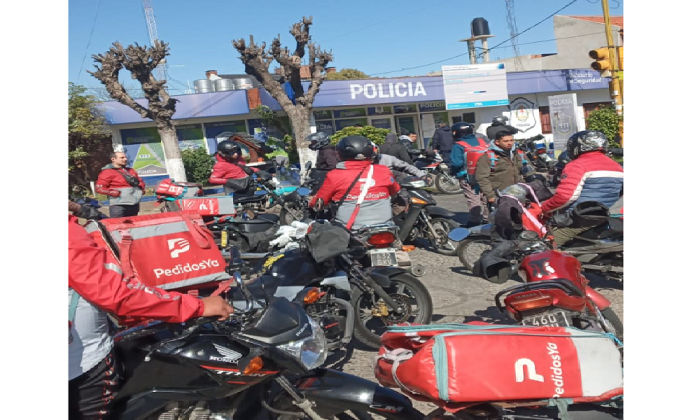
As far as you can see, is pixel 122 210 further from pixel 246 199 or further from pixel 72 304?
pixel 72 304

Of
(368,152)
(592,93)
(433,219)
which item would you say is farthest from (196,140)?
(592,93)

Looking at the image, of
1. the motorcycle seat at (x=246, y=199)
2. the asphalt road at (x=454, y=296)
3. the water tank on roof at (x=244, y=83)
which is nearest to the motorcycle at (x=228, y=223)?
the motorcycle seat at (x=246, y=199)

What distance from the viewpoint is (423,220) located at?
7270mm

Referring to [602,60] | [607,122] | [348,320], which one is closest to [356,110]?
[607,122]

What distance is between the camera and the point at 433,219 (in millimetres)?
7391

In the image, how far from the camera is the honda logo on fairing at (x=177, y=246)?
3.81m

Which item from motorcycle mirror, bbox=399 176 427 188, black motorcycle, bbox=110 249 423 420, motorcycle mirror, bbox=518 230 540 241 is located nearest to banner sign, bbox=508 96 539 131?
motorcycle mirror, bbox=399 176 427 188

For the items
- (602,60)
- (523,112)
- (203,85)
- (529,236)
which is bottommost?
(529,236)

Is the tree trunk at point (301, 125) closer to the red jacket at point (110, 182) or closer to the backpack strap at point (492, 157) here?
the red jacket at point (110, 182)

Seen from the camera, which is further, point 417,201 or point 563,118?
point 563,118

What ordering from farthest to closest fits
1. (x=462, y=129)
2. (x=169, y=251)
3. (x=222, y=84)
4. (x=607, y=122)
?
(x=222, y=84) → (x=607, y=122) → (x=462, y=129) → (x=169, y=251)

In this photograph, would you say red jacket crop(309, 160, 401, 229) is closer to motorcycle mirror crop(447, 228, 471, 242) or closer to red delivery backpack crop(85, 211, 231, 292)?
motorcycle mirror crop(447, 228, 471, 242)

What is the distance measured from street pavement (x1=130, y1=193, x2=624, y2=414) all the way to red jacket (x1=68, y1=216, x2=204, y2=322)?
189cm

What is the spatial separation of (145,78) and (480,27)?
93.9 ft
